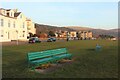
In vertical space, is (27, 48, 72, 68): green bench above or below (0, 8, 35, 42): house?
below

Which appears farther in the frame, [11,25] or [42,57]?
[11,25]

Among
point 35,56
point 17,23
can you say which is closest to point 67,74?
point 35,56

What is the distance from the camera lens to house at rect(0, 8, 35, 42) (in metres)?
62.7

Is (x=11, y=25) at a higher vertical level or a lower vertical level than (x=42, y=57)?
higher

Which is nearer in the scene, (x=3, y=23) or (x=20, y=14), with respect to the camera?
(x=3, y=23)

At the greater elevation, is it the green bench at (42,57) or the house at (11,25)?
the house at (11,25)

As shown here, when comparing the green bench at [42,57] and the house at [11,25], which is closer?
the green bench at [42,57]

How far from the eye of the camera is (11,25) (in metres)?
67.6

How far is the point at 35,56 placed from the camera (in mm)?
14016

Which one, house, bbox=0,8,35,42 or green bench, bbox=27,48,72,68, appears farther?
house, bbox=0,8,35,42

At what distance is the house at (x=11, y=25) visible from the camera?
62675mm

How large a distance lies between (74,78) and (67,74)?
0.96m

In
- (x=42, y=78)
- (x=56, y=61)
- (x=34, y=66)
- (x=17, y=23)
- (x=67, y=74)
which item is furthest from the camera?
(x=17, y=23)

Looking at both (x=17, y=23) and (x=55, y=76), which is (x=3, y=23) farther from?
(x=55, y=76)
